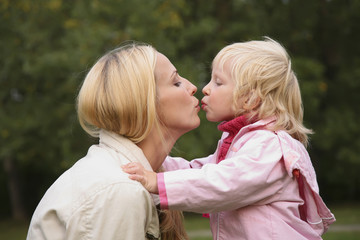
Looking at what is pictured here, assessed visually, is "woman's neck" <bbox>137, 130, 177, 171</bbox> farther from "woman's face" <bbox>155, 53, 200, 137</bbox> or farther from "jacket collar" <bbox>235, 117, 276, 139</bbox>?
"jacket collar" <bbox>235, 117, 276, 139</bbox>

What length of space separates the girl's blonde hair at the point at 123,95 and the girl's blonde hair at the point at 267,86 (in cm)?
63

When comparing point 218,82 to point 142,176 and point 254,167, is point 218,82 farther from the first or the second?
point 142,176

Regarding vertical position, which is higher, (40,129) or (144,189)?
(144,189)

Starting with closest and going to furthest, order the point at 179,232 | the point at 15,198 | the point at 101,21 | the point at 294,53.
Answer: the point at 179,232 < the point at 101,21 < the point at 294,53 < the point at 15,198

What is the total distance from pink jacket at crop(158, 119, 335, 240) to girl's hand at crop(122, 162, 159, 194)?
1.6 inches

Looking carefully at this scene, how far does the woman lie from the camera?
2516 millimetres

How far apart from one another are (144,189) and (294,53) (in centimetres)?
1802

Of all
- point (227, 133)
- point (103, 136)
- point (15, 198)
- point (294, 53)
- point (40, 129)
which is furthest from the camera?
point (15, 198)

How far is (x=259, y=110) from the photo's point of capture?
3.24m

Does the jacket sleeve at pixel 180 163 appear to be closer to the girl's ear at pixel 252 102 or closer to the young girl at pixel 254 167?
the young girl at pixel 254 167

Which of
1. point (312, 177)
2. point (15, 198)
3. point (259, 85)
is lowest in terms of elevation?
point (15, 198)

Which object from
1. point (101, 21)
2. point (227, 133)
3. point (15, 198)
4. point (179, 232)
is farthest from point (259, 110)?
point (15, 198)

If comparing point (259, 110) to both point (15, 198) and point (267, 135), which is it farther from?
point (15, 198)

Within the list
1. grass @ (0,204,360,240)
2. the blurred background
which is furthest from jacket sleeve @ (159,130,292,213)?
the blurred background
